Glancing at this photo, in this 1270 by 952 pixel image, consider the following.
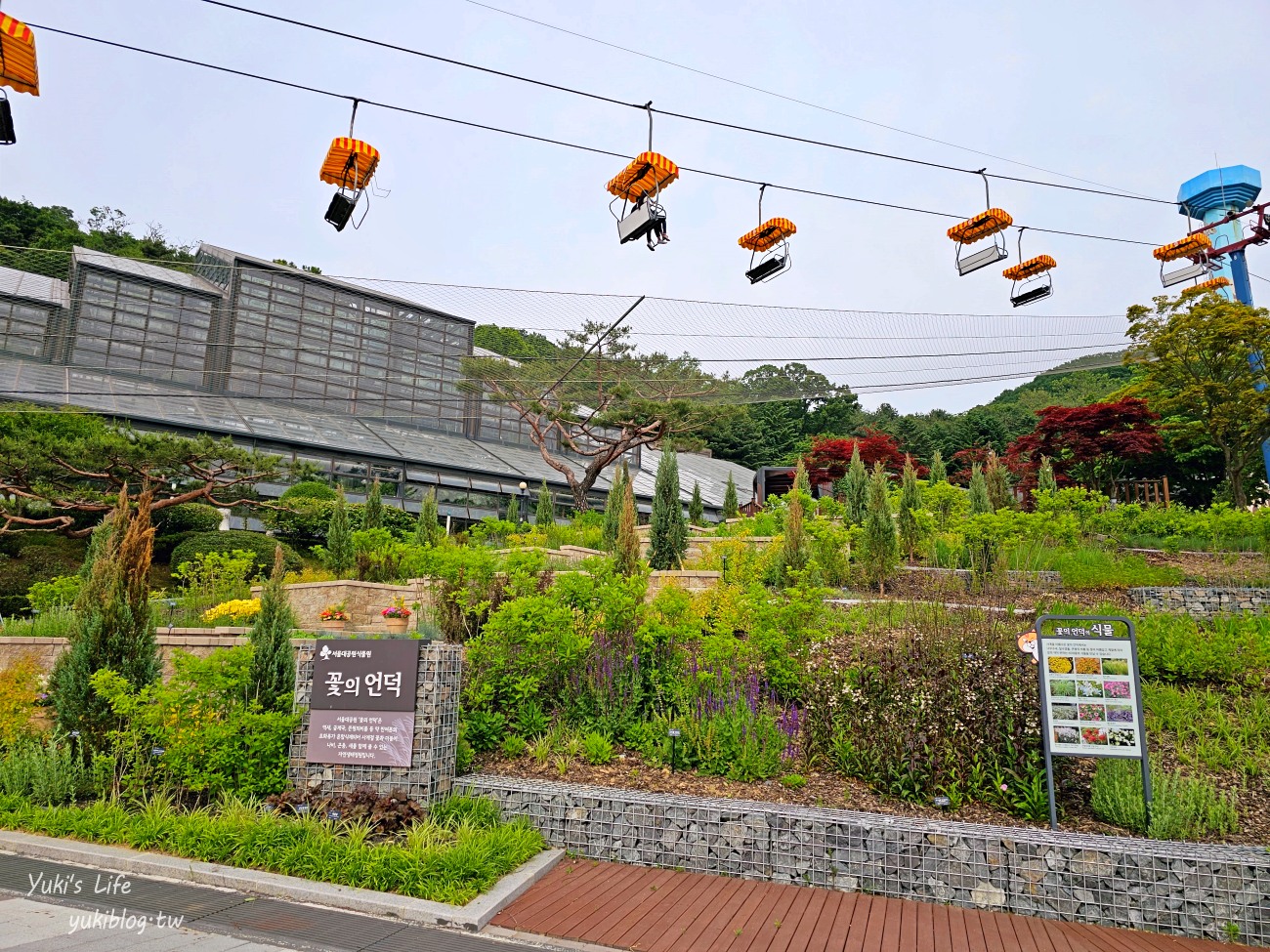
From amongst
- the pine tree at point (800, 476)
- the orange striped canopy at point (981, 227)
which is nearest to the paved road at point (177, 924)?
the orange striped canopy at point (981, 227)

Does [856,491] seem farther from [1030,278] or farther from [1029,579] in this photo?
[1030,278]

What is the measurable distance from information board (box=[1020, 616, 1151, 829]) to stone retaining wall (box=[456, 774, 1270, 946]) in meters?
0.54

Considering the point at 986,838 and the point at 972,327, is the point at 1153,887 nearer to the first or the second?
the point at 986,838

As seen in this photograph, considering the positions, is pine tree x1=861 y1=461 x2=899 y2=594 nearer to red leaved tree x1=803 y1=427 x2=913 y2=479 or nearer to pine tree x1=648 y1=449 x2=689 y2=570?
pine tree x1=648 y1=449 x2=689 y2=570

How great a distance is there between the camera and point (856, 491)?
521 inches

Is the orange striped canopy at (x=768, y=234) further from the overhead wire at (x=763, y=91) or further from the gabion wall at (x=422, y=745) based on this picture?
the gabion wall at (x=422, y=745)

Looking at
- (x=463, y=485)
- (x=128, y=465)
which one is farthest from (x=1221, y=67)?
(x=463, y=485)

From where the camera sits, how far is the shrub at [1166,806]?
4508 millimetres

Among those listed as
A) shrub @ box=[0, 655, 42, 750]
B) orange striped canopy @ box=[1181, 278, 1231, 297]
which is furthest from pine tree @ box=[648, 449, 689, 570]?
orange striped canopy @ box=[1181, 278, 1231, 297]

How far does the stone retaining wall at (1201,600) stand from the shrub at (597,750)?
6270mm

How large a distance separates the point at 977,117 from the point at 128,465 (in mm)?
13934

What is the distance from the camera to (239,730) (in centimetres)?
539

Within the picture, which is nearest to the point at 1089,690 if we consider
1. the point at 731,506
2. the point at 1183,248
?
the point at 1183,248

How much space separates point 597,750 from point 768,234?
5343 millimetres
